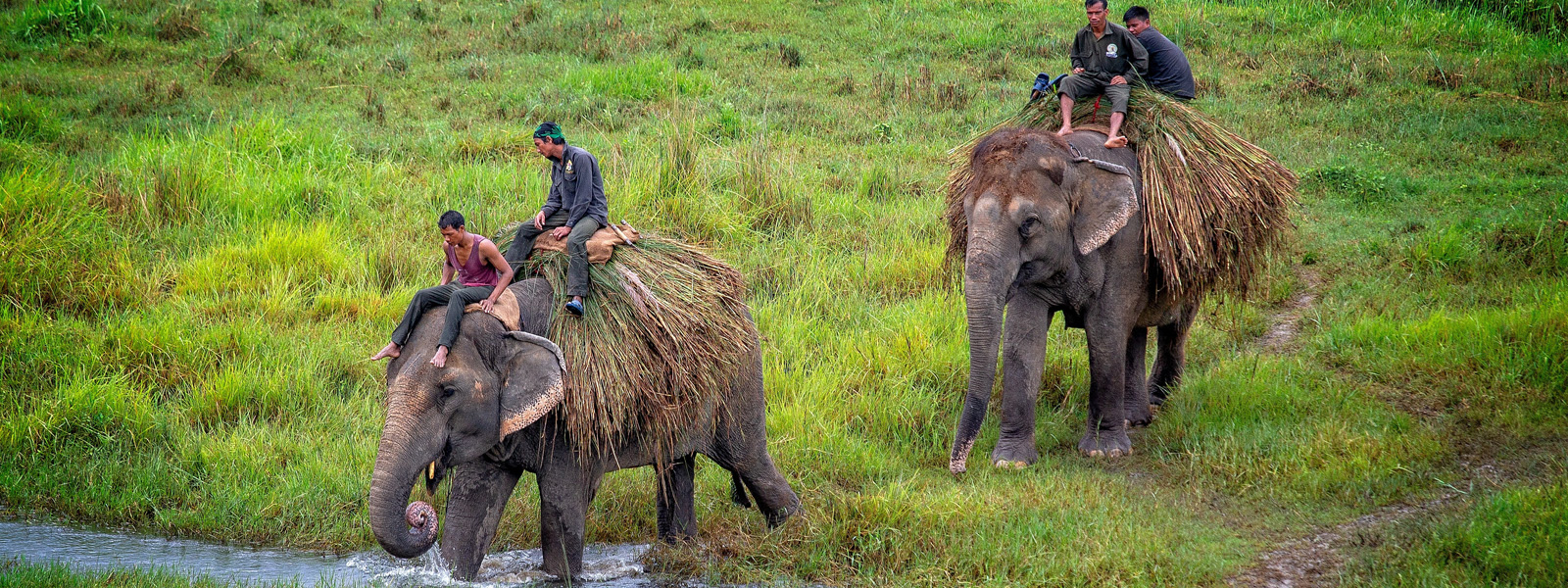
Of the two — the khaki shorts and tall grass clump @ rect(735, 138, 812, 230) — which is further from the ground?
the khaki shorts

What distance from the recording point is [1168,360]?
28.3 ft

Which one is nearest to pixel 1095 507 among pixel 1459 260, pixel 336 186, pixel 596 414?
pixel 596 414

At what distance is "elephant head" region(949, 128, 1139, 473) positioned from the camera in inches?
279

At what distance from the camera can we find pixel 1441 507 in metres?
6.52

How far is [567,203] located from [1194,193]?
382 cm

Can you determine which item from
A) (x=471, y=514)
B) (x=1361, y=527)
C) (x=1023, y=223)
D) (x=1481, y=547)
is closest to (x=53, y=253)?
(x=471, y=514)

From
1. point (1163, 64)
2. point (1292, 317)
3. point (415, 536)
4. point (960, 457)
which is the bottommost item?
point (1292, 317)

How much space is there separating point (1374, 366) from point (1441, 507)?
209cm

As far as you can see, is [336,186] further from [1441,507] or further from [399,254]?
A: [1441,507]

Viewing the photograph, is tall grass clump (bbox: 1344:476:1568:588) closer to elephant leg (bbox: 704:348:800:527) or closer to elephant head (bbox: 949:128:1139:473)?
elephant head (bbox: 949:128:1139:473)

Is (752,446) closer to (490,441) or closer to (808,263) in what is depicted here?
(490,441)

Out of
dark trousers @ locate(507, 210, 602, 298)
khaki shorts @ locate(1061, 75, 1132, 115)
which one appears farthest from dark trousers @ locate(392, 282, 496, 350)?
khaki shorts @ locate(1061, 75, 1132, 115)

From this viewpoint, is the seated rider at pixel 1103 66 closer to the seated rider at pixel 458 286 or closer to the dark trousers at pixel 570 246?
the dark trousers at pixel 570 246

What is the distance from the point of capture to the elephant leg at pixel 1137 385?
820 centimetres
